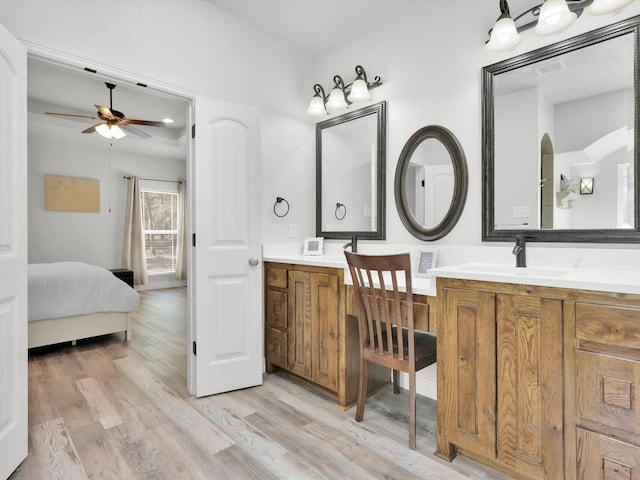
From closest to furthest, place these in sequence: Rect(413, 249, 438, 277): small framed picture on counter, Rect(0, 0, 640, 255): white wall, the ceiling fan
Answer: Rect(0, 0, 640, 255): white wall → Rect(413, 249, 438, 277): small framed picture on counter → the ceiling fan

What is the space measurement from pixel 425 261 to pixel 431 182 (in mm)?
544

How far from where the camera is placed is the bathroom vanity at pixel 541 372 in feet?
4.01

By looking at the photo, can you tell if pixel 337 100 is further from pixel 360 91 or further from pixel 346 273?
pixel 346 273

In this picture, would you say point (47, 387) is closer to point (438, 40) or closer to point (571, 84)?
point (438, 40)

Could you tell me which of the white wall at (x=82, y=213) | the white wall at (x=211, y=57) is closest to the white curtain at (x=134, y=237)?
the white wall at (x=82, y=213)

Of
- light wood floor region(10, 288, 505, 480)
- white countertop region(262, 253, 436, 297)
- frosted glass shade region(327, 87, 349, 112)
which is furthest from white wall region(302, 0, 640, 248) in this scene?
light wood floor region(10, 288, 505, 480)

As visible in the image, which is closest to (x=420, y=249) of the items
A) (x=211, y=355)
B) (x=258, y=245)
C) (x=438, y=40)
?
(x=258, y=245)

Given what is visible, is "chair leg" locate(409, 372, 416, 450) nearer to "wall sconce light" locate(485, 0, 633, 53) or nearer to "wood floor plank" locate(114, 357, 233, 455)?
"wood floor plank" locate(114, 357, 233, 455)

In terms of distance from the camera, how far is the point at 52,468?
165 cm

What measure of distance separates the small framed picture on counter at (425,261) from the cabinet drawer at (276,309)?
0.99 m

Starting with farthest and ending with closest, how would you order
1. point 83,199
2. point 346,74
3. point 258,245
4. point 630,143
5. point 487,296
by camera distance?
point 83,199 → point 346,74 → point 258,245 → point 630,143 → point 487,296

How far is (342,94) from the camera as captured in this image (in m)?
Result: 2.74

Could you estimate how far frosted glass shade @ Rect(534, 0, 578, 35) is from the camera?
161 centimetres

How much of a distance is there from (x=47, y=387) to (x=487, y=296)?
3050 mm
